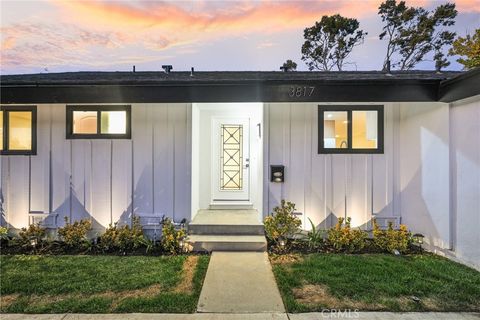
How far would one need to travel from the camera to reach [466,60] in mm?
11828

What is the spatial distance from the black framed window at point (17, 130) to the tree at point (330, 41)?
15.9 meters

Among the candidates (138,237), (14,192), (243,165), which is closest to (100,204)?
(138,237)

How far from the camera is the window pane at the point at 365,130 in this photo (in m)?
4.64

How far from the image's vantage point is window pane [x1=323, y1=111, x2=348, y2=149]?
4645 mm

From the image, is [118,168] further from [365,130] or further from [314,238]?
[365,130]

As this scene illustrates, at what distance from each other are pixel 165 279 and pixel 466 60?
1628 centimetres

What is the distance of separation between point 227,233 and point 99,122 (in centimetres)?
322

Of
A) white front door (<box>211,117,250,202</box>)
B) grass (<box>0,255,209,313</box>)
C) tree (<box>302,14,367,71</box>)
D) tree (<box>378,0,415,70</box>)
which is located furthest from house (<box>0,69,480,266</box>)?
tree (<box>302,14,367,71</box>)

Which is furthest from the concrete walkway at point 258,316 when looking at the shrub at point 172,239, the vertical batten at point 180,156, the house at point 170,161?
the vertical batten at point 180,156

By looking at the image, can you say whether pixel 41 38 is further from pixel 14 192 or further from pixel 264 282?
pixel 264 282

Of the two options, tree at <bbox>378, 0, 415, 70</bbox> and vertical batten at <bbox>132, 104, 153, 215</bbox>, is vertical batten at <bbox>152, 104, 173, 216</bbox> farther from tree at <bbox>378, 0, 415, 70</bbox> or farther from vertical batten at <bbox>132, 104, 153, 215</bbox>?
tree at <bbox>378, 0, 415, 70</bbox>

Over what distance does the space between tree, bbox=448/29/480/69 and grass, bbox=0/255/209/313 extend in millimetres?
15310

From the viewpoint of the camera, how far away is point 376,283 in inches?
117

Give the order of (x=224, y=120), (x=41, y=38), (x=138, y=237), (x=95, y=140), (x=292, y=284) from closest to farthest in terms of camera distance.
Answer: (x=292, y=284) < (x=138, y=237) < (x=95, y=140) < (x=224, y=120) < (x=41, y=38)
